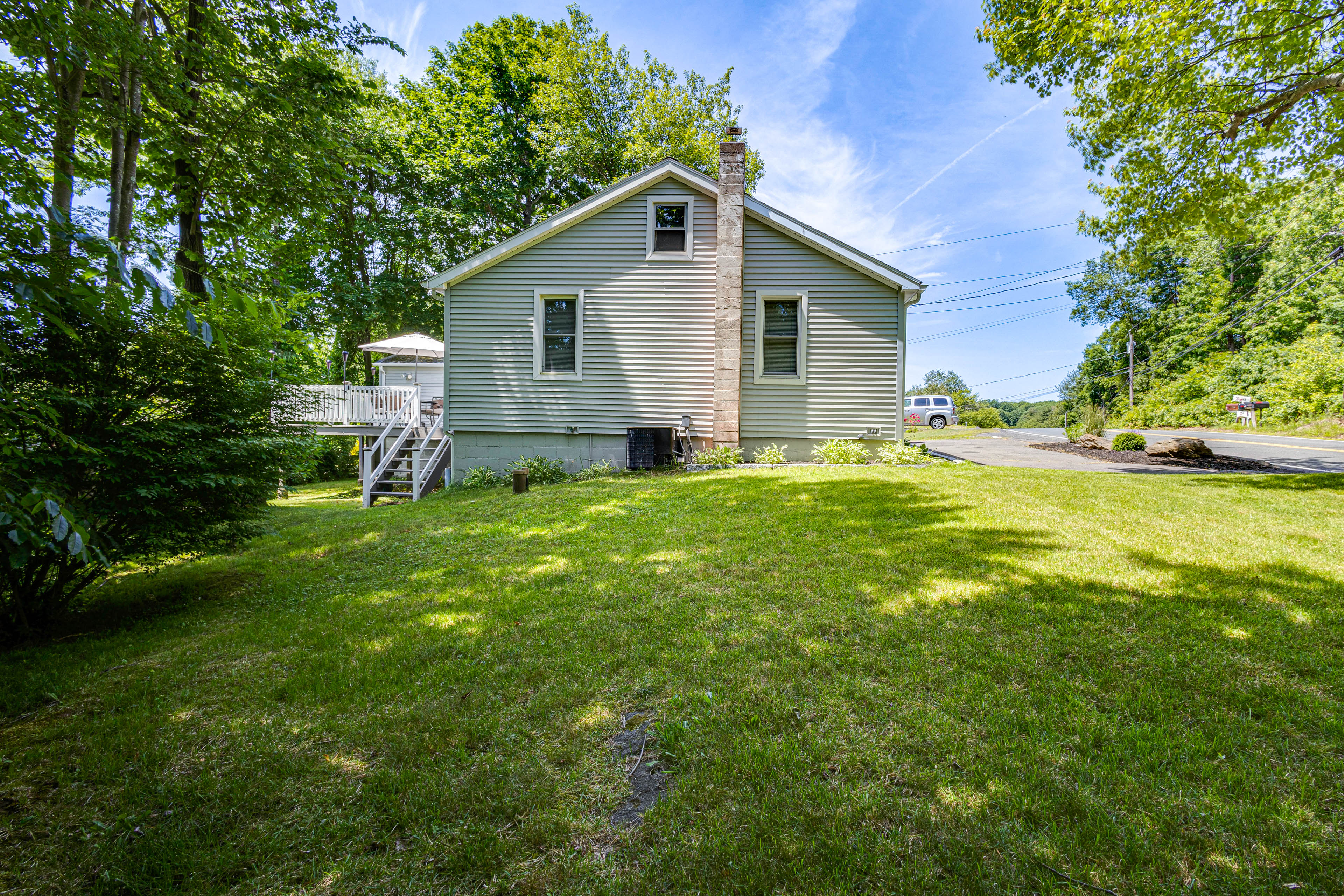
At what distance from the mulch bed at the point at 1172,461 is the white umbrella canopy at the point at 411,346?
17908mm

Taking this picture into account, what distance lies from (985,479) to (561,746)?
306 inches

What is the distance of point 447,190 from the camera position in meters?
20.7

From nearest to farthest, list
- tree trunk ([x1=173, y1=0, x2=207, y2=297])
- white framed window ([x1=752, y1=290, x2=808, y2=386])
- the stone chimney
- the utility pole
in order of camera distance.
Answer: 1. tree trunk ([x1=173, y1=0, x2=207, y2=297])
2. the stone chimney
3. white framed window ([x1=752, y1=290, x2=808, y2=386])
4. the utility pole

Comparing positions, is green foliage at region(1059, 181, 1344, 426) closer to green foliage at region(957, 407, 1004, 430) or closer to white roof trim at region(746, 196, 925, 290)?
green foliage at region(957, 407, 1004, 430)

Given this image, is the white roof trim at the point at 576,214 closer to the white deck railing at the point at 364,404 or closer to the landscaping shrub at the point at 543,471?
the white deck railing at the point at 364,404

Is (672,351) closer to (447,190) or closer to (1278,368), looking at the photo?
(447,190)

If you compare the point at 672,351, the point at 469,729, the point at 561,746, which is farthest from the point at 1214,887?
the point at 672,351

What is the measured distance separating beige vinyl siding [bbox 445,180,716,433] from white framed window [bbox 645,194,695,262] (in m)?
Result: 0.11

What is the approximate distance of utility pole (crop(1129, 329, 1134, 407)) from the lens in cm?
3453

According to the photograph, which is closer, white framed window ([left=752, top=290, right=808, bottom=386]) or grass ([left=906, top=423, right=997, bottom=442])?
white framed window ([left=752, top=290, right=808, bottom=386])

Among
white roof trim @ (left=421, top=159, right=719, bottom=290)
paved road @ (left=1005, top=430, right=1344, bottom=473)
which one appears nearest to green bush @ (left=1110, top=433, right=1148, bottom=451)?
paved road @ (left=1005, top=430, right=1344, bottom=473)

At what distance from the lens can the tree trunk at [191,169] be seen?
7.20 metres

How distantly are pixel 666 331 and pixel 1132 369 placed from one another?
39.2 meters

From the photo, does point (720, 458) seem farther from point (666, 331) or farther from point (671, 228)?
point (671, 228)
